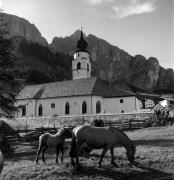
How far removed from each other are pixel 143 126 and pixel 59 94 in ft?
95.1

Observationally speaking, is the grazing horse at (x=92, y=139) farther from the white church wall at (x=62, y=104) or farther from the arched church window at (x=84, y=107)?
the arched church window at (x=84, y=107)

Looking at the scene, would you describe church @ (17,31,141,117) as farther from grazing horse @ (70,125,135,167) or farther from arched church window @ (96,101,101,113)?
grazing horse @ (70,125,135,167)

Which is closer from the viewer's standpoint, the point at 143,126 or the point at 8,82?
the point at 8,82

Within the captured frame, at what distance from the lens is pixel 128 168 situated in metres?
12.8

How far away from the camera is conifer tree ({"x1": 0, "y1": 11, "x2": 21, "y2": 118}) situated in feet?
83.5

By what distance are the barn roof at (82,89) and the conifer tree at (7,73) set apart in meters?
31.6

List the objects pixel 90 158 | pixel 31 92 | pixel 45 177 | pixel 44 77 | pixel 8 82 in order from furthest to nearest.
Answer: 1. pixel 44 77
2. pixel 31 92
3. pixel 8 82
4. pixel 90 158
5. pixel 45 177

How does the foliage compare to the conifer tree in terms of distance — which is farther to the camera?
the foliage

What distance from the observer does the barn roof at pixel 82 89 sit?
2352 inches

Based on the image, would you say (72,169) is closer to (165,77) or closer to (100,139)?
(100,139)

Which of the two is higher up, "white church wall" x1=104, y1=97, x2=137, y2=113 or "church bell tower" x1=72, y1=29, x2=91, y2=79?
"church bell tower" x1=72, y1=29, x2=91, y2=79

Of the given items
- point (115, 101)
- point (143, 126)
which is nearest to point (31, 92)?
point (115, 101)

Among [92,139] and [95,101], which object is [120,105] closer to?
[95,101]

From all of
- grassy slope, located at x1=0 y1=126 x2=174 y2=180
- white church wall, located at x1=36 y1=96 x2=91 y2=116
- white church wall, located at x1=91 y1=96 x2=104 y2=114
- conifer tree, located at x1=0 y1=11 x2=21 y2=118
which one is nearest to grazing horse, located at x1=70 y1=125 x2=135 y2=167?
grassy slope, located at x1=0 y1=126 x2=174 y2=180
